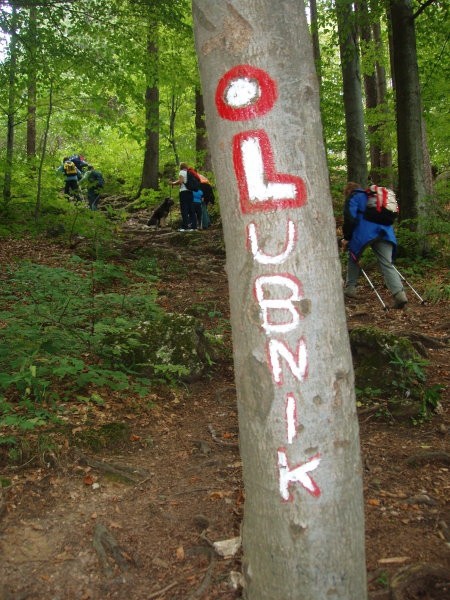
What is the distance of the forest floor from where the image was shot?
2.47m

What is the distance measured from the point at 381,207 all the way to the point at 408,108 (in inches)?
121

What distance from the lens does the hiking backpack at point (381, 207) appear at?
684 centimetres

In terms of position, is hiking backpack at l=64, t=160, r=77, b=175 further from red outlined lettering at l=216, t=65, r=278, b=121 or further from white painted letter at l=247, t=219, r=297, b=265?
white painted letter at l=247, t=219, r=297, b=265

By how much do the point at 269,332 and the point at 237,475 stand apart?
214 cm

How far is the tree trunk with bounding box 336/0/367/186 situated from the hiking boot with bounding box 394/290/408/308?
4.65 metres

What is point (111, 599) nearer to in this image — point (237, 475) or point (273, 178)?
point (237, 475)

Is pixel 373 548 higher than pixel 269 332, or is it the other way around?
pixel 269 332

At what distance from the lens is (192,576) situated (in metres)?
2.54

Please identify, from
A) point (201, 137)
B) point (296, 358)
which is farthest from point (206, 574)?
point (201, 137)

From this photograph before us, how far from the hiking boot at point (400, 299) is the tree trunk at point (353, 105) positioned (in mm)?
4647

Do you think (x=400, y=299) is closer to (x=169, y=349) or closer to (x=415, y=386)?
(x=415, y=386)

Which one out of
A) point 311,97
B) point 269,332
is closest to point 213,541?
point 269,332

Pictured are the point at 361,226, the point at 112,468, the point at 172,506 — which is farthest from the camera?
the point at 361,226

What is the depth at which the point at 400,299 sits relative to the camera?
23.1ft
